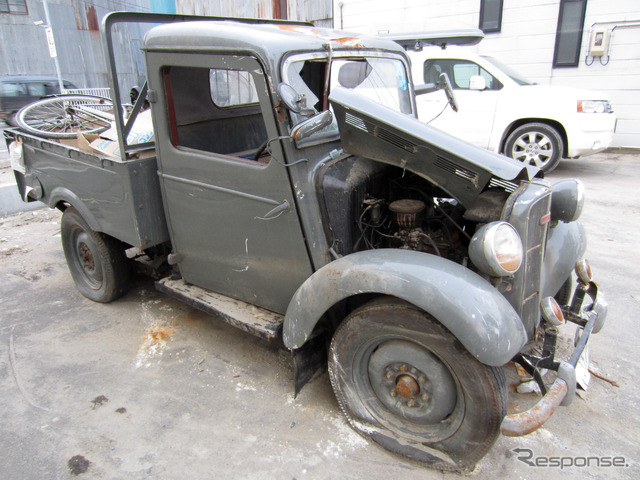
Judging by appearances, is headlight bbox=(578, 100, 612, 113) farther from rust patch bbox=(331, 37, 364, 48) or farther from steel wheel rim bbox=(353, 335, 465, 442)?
steel wheel rim bbox=(353, 335, 465, 442)

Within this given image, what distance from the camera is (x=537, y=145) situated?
7.50 meters

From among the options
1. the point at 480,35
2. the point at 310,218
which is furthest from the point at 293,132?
the point at 480,35

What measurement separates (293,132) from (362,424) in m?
1.55

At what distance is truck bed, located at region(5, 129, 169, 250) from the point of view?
2975 millimetres

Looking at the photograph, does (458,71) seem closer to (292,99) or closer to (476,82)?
(476,82)

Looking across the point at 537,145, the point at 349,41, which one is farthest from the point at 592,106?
the point at 349,41

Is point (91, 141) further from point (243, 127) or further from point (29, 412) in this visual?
point (29, 412)

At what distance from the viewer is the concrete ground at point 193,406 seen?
2.26 metres

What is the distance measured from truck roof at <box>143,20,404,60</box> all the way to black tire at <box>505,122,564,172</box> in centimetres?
566

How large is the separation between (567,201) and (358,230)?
1.17 m

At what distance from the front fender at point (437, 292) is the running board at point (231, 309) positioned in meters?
0.45

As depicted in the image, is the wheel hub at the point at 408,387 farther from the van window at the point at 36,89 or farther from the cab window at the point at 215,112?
the van window at the point at 36,89

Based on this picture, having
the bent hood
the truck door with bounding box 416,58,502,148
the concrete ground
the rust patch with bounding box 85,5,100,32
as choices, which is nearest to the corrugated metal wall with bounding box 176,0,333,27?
the truck door with bounding box 416,58,502,148

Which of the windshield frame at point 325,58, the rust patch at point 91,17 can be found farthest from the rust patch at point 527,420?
the rust patch at point 91,17
